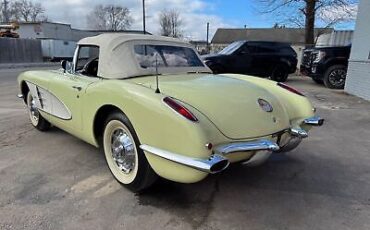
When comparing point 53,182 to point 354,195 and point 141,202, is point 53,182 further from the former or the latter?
point 354,195

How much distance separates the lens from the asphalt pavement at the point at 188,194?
297 cm

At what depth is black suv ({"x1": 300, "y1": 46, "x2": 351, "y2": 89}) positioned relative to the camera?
12.5 metres

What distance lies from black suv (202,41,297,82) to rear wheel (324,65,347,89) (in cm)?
207

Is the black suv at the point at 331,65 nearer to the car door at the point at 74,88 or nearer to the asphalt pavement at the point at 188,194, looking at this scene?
the asphalt pavement at the point at 188,194

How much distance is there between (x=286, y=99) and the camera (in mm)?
4090

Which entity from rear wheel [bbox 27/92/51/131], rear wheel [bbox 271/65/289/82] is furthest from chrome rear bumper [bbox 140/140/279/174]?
rear wheel [bbox 271/65/289/82]

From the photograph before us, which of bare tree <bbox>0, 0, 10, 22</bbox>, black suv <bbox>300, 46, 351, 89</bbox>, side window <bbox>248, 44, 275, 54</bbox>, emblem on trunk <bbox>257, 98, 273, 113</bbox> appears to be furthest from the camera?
bare tree <bbox>0, 0, 10, 22</bbox>

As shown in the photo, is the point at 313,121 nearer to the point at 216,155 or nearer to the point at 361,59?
the point at 216,155

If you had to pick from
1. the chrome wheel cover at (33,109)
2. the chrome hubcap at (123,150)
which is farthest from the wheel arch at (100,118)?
the chrome wheel cover at (33,109)

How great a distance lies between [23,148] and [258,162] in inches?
134

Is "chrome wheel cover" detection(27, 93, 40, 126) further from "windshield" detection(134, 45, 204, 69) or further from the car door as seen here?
"windshield" detection(134, 45, 204, 69)

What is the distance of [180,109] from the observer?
286 centimetres

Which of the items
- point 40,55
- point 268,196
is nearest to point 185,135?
point 268,196

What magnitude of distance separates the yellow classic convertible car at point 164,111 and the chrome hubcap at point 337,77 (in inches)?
367
